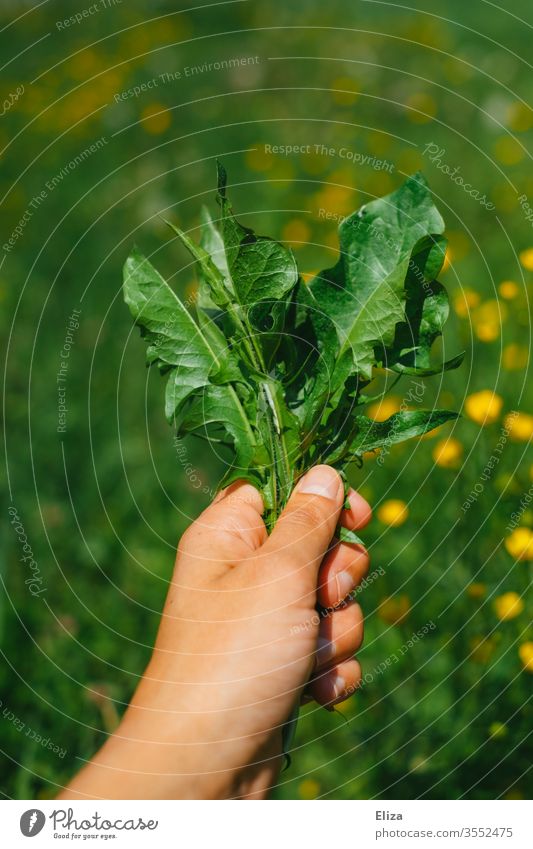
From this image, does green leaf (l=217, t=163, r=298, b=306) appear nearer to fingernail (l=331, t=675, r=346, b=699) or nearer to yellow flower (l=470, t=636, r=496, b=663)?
fingernail (l=331, t=675, r=346, b=699)

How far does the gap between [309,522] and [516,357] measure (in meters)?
0.94

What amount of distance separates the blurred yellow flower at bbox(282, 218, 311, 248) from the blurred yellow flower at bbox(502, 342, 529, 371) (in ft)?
4.65

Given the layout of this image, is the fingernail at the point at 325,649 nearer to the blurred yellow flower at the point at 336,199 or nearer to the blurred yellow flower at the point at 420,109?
the blurred yellow flower at the point at 336,199

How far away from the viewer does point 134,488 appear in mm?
2807

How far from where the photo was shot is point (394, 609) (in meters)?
2.09

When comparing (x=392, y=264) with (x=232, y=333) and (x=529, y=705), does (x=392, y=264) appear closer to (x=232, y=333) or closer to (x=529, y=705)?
(x=232, y=333)
